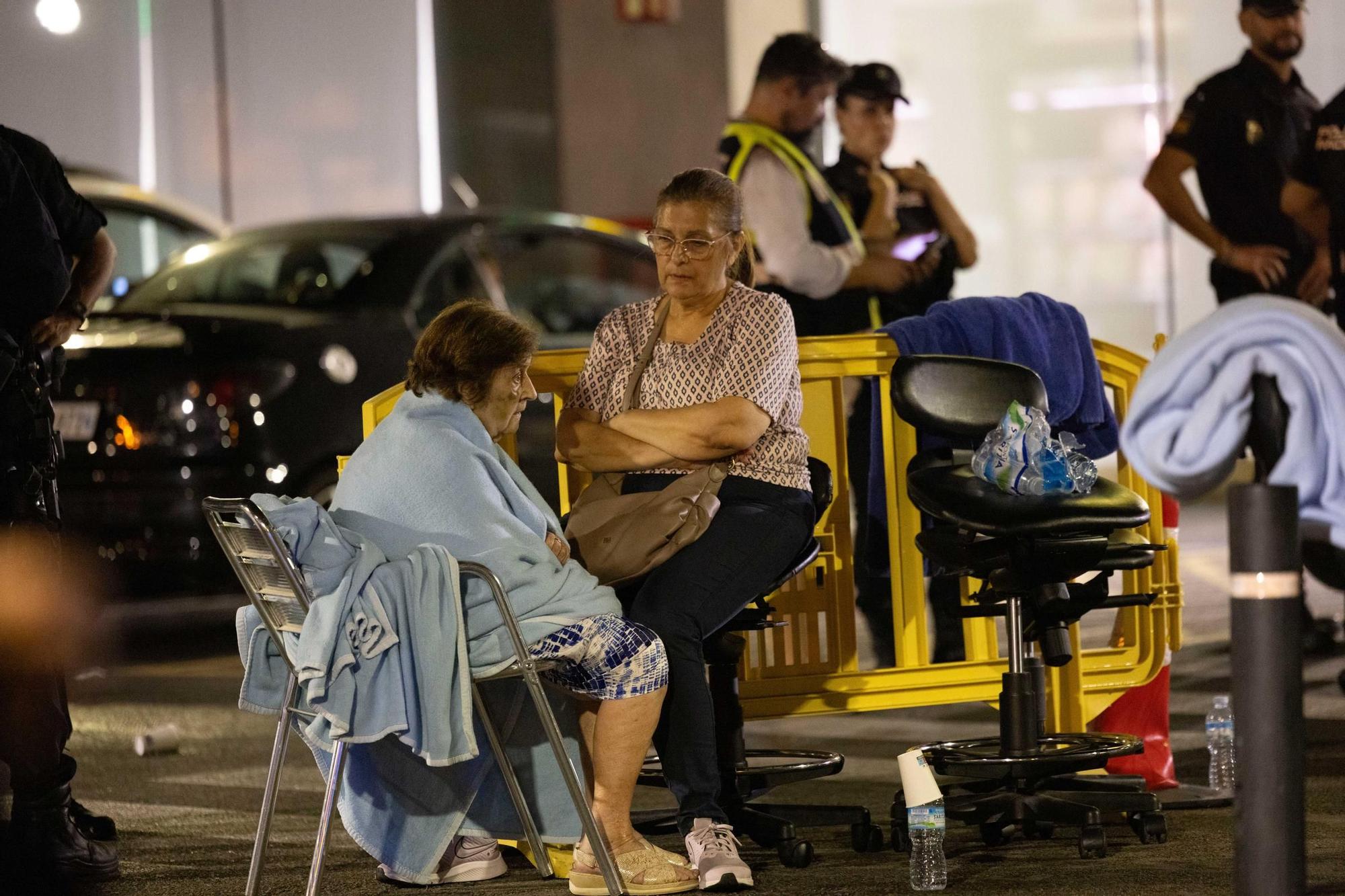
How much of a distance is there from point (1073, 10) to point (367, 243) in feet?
22.8

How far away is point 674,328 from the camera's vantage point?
16.0ft

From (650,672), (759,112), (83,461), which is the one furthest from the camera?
(83,461)

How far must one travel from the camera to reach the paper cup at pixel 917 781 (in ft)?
14.3

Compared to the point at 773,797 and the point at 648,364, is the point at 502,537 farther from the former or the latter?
the point at 773,797

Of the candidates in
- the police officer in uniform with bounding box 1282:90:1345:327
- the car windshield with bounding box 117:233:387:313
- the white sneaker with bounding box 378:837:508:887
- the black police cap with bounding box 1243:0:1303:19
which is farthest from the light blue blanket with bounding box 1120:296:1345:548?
the car windshield with bounding box 117:233:387:313

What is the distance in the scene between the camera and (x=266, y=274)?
8078mm

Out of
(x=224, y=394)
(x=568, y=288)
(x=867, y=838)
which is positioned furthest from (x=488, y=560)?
(x=568, y=288)

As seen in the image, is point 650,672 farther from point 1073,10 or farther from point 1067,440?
point 1073,10

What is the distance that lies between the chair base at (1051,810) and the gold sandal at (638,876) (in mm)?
610

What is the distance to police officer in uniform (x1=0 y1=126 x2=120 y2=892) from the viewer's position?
4578mm

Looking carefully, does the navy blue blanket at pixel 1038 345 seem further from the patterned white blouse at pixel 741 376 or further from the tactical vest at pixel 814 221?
the tactical vest at pixel 814 221

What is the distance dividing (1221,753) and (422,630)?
2.35 meters

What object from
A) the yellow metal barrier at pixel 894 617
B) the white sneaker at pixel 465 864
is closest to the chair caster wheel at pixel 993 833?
the yellow metal barrier at pixel 894 617

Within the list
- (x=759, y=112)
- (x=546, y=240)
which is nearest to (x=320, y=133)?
(x=546, y=240)
